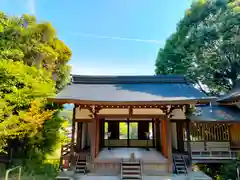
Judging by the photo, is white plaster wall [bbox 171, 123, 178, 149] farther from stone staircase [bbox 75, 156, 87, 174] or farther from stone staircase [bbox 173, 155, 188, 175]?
stone staircase [bbox 75, 156, 87, 174]

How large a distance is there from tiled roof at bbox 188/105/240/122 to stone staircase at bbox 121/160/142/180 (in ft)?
11.5

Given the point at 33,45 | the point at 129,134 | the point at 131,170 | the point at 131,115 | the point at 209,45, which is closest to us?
the point at 131,170

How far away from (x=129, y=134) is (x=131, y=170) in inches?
149

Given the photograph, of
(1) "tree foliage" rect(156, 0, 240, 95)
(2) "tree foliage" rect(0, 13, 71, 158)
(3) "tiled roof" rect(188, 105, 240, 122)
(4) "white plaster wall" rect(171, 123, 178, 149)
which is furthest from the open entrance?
(1) "tree foliage" rect(156, 0, 240, 95)

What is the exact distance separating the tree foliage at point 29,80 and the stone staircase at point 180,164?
5.44 m

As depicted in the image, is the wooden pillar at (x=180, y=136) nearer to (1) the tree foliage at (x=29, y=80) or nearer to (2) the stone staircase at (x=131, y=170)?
(2) the stone staircase at (x=131, y=170)

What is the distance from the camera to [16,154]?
845cm

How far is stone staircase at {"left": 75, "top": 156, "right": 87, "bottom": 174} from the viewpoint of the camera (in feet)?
22.2

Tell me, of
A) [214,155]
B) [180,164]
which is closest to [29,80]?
[180,164]

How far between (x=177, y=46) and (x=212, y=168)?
9773mm

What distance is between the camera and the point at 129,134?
33.0 feet

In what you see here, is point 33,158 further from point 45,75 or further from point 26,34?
point 26,34

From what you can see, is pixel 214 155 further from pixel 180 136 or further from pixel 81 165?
pixel 81 165

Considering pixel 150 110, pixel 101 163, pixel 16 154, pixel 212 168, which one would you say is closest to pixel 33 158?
pixel 16 154
